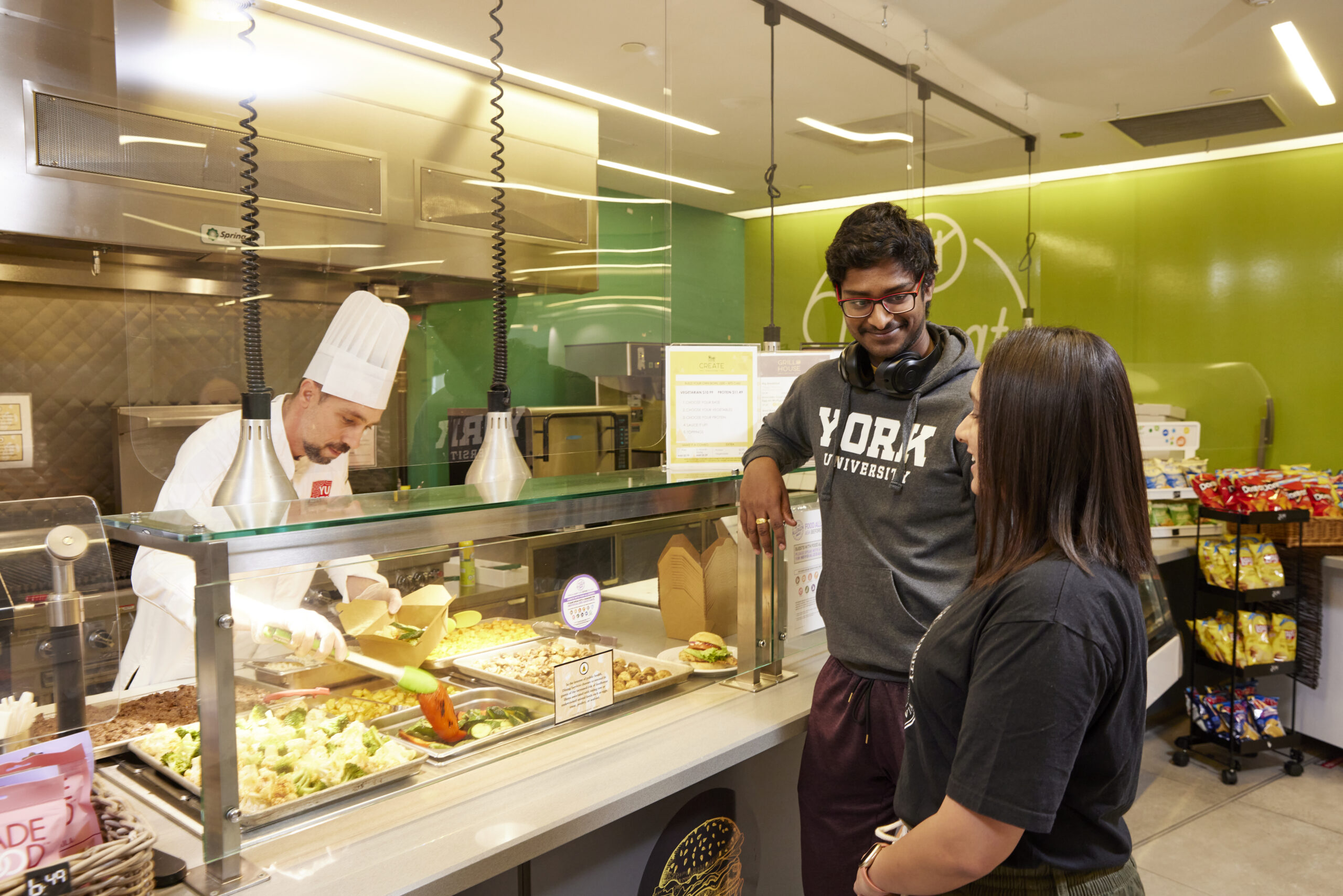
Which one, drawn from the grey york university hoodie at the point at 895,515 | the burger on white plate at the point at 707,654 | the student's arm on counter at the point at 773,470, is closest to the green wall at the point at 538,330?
the student's arm on counter at the point at 773,470

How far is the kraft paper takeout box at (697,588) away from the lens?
1969 millimetres

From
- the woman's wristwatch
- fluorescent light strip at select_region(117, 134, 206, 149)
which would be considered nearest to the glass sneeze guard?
the woman's wristwatch

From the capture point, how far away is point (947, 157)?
15.6 ft

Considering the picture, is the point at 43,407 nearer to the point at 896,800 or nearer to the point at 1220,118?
the point at 896,800

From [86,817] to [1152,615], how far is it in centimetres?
392

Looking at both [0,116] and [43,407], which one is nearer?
[0,116]

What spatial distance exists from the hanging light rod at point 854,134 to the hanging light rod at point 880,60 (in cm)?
32

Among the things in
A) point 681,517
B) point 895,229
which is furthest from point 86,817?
point 895,229

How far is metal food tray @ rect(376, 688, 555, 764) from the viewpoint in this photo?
1527 mm

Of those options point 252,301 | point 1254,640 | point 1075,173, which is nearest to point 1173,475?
point 1254,640

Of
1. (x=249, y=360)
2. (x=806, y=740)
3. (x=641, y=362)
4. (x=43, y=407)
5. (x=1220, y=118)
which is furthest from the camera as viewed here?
(x=1220, y=118)

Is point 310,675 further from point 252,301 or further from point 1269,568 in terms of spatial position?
point 1269,568

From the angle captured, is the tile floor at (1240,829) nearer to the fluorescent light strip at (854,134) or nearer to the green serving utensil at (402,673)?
the green serving utensil at (402,673)

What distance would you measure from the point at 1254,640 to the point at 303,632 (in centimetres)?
418
